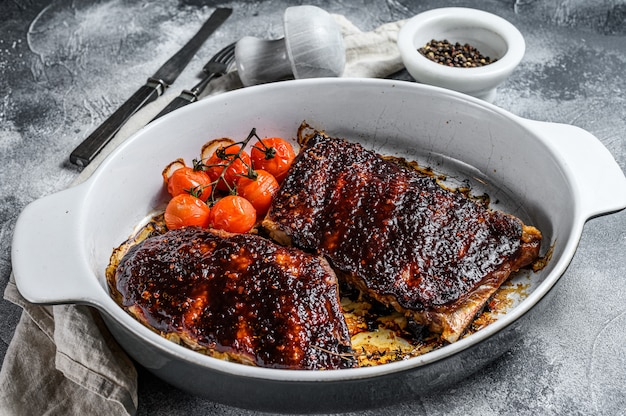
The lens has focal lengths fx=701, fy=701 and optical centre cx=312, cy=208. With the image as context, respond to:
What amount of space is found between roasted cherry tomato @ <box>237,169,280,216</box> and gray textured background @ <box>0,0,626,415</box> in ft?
2.86

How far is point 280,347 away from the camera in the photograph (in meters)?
A: 2.29

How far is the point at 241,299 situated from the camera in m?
2.41

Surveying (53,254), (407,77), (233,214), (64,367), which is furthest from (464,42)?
(64,367)

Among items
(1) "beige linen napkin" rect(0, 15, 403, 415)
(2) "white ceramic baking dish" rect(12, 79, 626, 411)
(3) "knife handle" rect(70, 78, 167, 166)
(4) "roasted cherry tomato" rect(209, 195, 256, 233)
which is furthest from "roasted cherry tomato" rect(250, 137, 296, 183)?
(1) "beige linen napkin" rect(0, 15, 403, 415)

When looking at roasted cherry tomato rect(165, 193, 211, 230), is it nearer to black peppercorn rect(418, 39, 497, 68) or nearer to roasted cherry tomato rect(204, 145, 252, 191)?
roasted cherry tomato rect(204, 145, 252, 191)

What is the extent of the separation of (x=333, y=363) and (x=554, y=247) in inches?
43.0

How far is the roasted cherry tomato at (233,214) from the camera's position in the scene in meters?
2.93

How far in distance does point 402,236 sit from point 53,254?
127 centimetres

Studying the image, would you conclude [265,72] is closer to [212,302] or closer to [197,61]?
[197,61]

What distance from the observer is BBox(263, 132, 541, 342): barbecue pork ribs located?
256cm

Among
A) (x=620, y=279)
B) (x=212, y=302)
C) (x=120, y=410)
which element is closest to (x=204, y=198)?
(x=212, y=302)

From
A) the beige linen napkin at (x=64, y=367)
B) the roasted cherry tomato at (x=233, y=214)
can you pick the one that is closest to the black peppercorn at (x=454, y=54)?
the roasted cherry tomato at (x=233, y=214)

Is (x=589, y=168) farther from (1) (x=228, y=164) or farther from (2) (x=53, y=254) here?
(2) (x=53, y=254)

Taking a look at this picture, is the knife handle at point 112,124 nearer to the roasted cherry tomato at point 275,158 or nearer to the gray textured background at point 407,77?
the gray textured background at point 407,77
